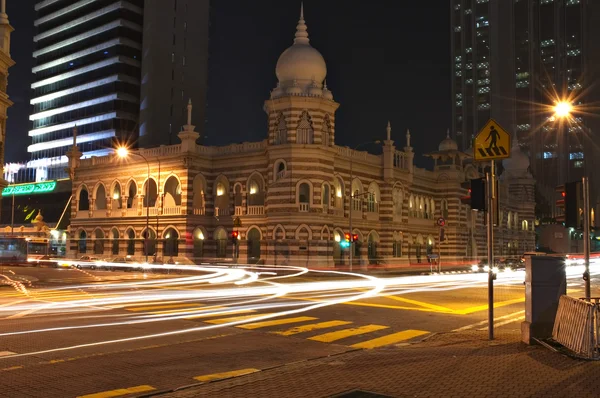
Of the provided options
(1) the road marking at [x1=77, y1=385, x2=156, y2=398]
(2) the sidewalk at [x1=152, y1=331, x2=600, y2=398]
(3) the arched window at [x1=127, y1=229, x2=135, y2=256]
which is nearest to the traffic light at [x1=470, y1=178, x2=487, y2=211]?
(2) the sidewalk at [x1=152, y1=331, x2=600, y2=398]

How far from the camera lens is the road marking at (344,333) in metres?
13.6

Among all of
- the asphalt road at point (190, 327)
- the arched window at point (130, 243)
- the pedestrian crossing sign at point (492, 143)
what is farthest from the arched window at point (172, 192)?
the pedestrian crossing sign at point (492, 143)

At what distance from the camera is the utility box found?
1187 centimetres

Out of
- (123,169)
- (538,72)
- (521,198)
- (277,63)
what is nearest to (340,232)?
(277,63)

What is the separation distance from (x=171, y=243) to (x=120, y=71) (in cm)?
5407

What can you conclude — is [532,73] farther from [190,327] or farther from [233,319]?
[190,327]

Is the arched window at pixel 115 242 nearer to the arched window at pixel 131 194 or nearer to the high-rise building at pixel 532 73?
the arched window at pixel 131 194

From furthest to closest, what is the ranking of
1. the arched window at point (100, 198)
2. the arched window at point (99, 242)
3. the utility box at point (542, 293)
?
the arched window at point (100, 198), the arched window at point (99, 242), the utility box at point (542, 293)

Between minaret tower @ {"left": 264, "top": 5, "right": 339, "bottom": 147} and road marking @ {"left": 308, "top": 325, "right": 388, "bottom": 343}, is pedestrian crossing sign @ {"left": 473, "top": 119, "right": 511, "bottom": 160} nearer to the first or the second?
road marking @ {"left": 308, "top": 325, "right": 388, "bottom": 343}

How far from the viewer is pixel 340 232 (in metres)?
53.9

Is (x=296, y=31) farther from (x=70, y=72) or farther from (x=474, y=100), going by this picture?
(x=474, y=100)

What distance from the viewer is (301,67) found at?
52.2m

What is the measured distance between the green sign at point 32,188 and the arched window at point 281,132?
1655 inches

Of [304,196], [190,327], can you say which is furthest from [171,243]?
[190,327]
